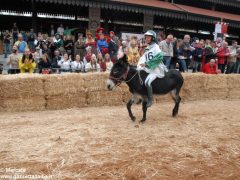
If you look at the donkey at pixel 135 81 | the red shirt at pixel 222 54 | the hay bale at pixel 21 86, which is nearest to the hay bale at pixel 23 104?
the hay bale at pixel 21 86

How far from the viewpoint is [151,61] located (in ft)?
31.3

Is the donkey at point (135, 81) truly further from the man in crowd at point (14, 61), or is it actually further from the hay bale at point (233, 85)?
the hay bale at point (233, 85)

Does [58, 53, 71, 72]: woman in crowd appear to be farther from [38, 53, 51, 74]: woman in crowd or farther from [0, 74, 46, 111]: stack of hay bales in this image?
[0, 74, 46, 111]: stack of hay bales

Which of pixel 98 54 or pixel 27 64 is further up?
pixel 98 54

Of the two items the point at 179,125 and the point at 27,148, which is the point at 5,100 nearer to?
the point at 27,148

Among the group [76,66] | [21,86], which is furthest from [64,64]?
[21,86]

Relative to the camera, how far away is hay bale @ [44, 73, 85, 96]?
36.9 ft

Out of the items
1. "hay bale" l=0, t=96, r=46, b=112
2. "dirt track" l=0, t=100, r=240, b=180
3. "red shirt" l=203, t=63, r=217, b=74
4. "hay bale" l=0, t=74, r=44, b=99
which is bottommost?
"dirt track" l=0, t=100, r=240, b=180

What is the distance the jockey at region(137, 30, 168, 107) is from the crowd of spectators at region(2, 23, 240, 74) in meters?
2.46

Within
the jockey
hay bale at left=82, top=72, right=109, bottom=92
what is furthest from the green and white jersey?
hay bale at left=82, top=72, right=109, bottom=92

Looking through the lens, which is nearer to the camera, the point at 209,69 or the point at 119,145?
the point at 119,145

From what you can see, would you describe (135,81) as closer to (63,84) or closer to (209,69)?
(63,84)

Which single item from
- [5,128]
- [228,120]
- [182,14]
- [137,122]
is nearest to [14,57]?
[5,128]

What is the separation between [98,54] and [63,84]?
338cm
